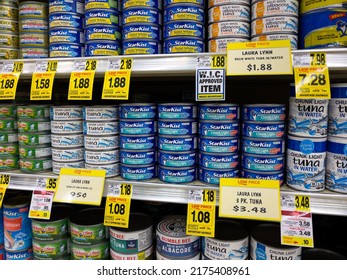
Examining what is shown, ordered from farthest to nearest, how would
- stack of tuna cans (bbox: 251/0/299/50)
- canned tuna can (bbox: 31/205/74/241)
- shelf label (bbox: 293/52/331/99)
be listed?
canned tuna can (bbox: 31/205/74/241), stack of tuna cans (bbox: 251/0/299/50), shelf label (bbox: 293/52/331/99)

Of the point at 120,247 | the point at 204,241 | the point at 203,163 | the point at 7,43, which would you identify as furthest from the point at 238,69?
the point at 7,43

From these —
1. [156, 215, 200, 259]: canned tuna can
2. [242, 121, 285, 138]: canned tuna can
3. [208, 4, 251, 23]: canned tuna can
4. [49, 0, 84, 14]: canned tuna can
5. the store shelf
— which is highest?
[49, 0, 84, 14]: canned tuna can

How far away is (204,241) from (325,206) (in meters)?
0.43

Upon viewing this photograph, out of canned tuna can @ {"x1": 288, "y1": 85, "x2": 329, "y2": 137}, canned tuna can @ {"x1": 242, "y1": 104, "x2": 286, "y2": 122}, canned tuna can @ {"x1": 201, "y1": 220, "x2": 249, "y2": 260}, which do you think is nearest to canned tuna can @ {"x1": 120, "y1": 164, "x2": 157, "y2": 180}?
canned tuna can @ {"x1": 201, "y1": 220, "x2": 249, "y2": 260}

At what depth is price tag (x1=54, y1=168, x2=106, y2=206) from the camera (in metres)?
0.98

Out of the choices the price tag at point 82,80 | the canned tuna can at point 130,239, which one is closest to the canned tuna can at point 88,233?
the canned tuna can at point 130,239

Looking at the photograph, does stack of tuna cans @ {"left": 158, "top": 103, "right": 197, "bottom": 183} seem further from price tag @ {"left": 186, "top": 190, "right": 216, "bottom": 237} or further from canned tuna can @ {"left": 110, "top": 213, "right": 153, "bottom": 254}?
canned tuna can @ {"left": 110, "top": 213, "right": 153, "bottom": 254}

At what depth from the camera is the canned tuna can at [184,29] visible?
96 cm

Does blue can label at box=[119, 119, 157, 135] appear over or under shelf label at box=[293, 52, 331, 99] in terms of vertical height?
under

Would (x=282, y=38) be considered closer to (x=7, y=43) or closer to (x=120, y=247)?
(x=120, y=247)

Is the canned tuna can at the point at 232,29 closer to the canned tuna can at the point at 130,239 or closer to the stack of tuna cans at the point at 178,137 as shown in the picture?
the stack of tuna cans at the point at 178,137

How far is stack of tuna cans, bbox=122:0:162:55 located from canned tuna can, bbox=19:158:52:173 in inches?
22.6

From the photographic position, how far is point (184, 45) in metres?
0.96

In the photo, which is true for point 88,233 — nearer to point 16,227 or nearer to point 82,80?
point 16,227
